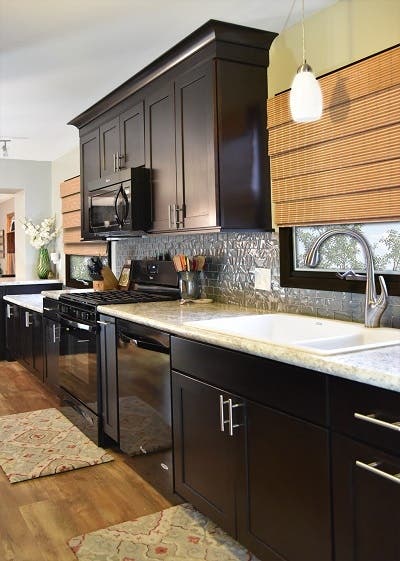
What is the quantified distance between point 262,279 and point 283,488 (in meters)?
1.34

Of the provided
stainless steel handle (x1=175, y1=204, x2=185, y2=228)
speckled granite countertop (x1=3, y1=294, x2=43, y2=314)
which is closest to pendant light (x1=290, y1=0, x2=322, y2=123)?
stainless steel handle (x1=175, y1=204, x2=185, y2=228)

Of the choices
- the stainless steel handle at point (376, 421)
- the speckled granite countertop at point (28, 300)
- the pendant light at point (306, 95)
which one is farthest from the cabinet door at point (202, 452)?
the speckled granite countertop at point (28, 300)

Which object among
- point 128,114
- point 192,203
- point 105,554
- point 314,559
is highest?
point 128,114

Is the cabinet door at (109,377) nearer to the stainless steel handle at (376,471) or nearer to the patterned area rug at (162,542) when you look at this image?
the patterned area rug at (162,542)

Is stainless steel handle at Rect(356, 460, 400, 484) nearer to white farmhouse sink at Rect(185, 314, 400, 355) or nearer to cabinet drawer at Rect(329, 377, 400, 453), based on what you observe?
cabinet drawer at Rect(329, 377, 400, 453)

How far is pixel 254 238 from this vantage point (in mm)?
3041

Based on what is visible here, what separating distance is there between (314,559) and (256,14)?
7.45 ft

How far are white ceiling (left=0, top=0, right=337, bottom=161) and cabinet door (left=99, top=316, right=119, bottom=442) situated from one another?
1503 mm

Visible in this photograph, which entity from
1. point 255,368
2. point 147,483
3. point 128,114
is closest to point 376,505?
point 255,368

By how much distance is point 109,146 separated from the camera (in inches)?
154

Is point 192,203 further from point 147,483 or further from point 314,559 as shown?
point 314,559

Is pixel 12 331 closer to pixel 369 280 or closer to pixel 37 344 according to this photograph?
pixel 37 344

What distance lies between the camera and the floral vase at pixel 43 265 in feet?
21.3

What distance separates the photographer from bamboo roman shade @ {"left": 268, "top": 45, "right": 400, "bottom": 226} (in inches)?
84.7
